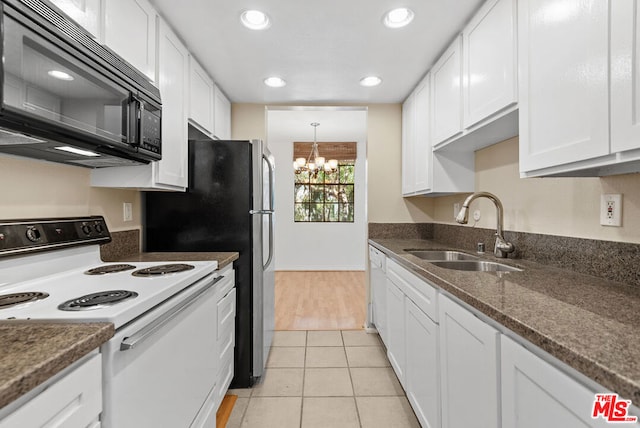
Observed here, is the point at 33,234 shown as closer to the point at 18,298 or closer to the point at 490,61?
the point at 18,298

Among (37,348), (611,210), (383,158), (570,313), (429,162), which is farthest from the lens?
(383,158)

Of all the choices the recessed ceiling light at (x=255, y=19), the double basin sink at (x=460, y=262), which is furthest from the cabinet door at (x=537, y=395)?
the recessed ceiling light at (x=255, y=19)

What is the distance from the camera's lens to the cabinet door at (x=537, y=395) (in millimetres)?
621

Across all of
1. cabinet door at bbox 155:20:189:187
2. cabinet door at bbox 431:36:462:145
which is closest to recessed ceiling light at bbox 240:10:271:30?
cabinet door at bbox 155:20:189:187

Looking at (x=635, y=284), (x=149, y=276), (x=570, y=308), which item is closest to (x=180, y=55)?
(x=149, y=276)

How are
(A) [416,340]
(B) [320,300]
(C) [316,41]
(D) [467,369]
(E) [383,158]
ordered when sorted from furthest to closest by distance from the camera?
(B) [320,300] → (E) [383,158] → (C) [316,41] → (A) [416,340] → (D) [467,369]

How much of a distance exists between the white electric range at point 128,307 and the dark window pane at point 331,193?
4.63 metres

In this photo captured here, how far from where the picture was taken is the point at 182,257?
1851 mm

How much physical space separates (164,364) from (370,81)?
242 cm

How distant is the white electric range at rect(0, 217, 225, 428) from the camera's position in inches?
33.6

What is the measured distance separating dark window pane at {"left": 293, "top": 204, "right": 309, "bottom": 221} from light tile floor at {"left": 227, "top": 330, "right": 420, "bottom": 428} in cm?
352

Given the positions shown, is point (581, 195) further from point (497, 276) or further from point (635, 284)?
point (497, 276)

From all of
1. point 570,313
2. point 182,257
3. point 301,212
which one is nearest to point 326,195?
point 301,212

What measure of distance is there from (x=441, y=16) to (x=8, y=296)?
2.30 m
